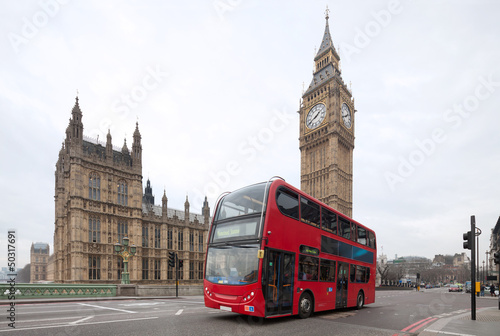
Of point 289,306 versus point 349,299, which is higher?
point 289,306

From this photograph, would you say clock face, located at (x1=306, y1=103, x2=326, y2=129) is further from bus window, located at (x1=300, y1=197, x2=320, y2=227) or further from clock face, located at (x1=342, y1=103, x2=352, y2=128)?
bus window, located at (x1=300, y1=197, x2=320, y2=227)

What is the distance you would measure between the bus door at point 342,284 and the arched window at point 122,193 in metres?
32.7

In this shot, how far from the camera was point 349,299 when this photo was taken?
12.6m

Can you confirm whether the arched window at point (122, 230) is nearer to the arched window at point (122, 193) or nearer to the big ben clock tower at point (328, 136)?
the arched window at point (122, 193)

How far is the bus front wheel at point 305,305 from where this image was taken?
9.62 m

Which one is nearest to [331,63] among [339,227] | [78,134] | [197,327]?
[78,134]

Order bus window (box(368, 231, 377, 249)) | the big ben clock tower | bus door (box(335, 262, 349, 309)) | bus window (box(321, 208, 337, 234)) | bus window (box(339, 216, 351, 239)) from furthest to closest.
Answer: the big ben clock tower < bus window (box(368, 231, 377, 249)) < bus window (box(339, 216, 351, 239)) < bus door (box(335, 262, 349, 309)) < bus window (box(321, 208, 337, 234))

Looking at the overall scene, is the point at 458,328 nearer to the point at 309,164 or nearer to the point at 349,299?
the point at 349,299

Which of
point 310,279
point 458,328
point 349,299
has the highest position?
point 310,279

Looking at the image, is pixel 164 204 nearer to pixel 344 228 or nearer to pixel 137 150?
pixel 137 150

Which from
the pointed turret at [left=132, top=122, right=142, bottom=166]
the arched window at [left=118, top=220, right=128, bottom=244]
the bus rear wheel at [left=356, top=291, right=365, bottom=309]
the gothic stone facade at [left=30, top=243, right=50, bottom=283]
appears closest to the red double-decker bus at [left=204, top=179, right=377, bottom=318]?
the bus rear wheel at [left=356, top=291, right=365, bottom=309]

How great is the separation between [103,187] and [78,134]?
6.81m

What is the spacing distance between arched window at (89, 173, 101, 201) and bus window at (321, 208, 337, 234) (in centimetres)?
3244

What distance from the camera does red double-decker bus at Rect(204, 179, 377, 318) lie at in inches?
324
